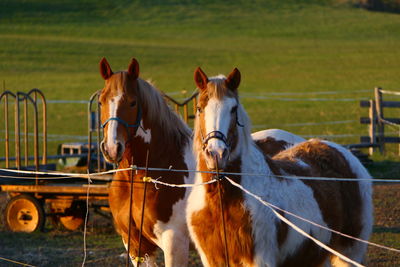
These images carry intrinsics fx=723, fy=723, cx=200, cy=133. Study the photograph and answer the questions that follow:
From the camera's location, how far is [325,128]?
21.5m

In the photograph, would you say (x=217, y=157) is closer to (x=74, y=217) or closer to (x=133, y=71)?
(x=133, y=71)

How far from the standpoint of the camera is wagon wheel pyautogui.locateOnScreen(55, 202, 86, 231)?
9664mm

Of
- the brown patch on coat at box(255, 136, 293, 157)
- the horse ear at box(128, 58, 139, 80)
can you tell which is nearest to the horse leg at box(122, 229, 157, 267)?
the horse ear at box(128, 58, 139, 80)

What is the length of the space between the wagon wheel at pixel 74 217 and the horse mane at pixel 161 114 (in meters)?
3.63

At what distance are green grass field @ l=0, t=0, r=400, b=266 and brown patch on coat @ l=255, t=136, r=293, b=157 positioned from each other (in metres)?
5.74

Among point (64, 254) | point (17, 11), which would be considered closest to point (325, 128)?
point (64, 254)

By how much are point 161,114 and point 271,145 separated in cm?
151

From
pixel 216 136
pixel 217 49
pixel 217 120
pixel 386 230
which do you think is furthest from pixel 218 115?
pixel 217 49

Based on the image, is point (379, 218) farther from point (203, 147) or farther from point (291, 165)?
point (203, 147)

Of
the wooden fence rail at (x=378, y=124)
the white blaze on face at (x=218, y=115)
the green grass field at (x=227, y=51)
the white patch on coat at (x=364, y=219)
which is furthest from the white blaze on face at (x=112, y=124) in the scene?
the wooden fence rail at (x=378, y=124)

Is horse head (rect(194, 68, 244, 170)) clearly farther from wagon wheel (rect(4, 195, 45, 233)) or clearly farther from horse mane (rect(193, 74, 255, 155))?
wagon wheel (rect(4, 195, 45, 233))

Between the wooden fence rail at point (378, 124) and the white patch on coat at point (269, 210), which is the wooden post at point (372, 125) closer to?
the wooden fence rail at point (378, 124)

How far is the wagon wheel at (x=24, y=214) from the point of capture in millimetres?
9492

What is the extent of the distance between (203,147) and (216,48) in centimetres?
3913
